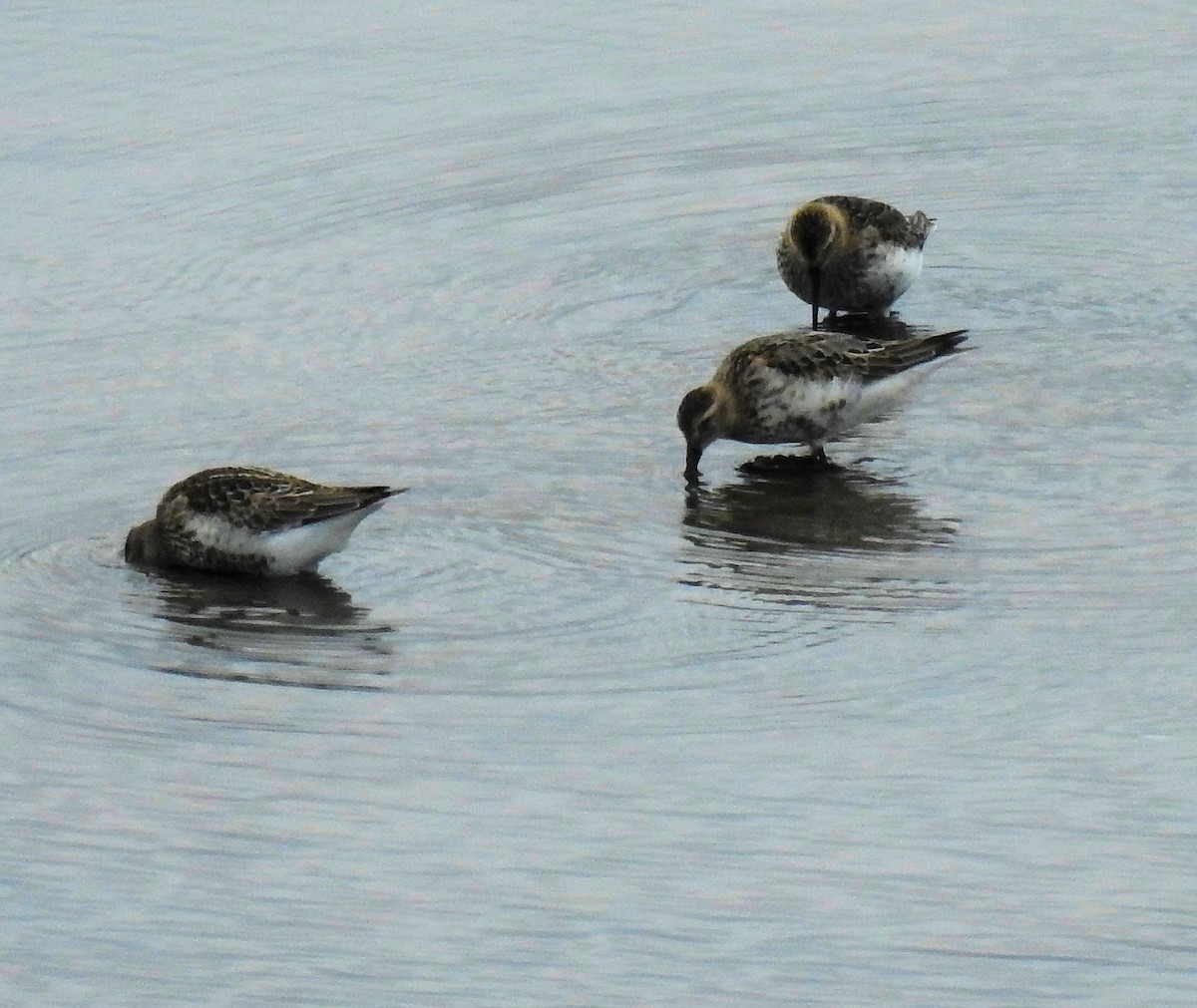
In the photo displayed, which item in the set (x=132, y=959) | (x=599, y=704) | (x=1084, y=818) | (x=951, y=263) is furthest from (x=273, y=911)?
(x=951, y=263)

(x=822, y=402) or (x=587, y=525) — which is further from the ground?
(x=822, y=402)

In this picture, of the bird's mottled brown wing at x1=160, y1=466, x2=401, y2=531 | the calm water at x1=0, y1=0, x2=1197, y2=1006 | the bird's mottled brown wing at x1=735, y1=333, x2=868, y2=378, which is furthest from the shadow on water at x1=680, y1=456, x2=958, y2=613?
the bird's mottled brown wing at x1=160, y1=466, x2=401, y2=531

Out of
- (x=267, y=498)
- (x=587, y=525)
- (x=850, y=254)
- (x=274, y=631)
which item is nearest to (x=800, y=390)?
(x=587, y=525)

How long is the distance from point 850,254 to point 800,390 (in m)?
2.02

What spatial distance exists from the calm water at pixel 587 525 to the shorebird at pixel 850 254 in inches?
10.7

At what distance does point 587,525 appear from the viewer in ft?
33.1

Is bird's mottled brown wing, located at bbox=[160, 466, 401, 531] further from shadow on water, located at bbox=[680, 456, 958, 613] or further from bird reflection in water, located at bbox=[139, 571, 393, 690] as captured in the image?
shadow on water, located at bbox=[680, 456, 958, 613]

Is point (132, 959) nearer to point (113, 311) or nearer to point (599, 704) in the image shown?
point (599, 704)

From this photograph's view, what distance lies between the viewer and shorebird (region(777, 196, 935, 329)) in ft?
42.8

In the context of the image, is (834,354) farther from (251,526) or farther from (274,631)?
(274,631)

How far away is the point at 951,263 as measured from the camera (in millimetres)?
14000

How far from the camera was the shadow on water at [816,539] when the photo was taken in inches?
371

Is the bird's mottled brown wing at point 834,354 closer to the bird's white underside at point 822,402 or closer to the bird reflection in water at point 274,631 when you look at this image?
the bird's white underside at point 822,402

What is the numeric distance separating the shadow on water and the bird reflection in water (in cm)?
125
